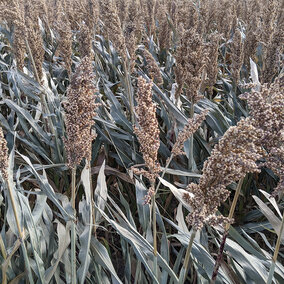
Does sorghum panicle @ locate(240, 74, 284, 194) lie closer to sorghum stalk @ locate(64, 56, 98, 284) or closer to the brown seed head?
the brown seed head

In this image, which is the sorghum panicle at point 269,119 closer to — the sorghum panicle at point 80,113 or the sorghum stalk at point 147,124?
the sorghum stalk at point 147,124

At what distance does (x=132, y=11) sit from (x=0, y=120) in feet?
8.46

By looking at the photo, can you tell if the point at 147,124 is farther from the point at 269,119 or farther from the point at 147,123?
the point at 269,119

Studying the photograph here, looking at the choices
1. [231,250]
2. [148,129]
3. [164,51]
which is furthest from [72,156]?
[164,51]

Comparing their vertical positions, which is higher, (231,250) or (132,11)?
(132,11)

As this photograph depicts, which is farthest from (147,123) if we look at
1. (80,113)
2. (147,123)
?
(80,113)

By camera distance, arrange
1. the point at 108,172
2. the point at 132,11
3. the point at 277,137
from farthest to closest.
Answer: the point at 132,11 → the point at 108,172 → the point at 277,137

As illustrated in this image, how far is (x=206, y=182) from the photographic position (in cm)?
99

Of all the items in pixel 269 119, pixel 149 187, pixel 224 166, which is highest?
pixel 269 119

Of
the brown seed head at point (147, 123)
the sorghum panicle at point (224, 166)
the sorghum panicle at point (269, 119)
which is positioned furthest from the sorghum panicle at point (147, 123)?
the sorghum panicle at point (269, 119)

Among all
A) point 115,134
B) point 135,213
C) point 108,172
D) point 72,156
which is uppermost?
point 72,156

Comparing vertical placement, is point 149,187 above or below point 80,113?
below

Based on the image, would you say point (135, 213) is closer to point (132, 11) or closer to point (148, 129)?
point (148, 129)

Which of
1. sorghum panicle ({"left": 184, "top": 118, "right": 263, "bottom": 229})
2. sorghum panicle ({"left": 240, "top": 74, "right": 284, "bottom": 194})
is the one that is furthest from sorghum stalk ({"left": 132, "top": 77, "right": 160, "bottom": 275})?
sorghum panicle ({"left": 240, "top": 74, "right": 284, "bottom": 194})
